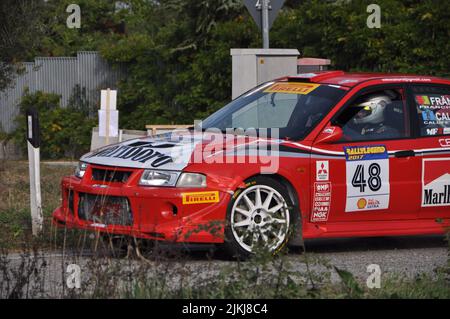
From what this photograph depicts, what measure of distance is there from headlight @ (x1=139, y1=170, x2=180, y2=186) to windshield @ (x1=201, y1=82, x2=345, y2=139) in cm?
122

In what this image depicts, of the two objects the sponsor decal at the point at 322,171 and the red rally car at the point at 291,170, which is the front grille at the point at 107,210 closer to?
the red rally car at the point at 291,170

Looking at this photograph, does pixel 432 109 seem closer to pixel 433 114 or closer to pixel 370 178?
pixel 433 114

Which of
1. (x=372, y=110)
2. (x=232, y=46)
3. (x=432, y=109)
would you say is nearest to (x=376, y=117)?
(x=372, y=110)

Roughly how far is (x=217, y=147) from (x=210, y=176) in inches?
14.9

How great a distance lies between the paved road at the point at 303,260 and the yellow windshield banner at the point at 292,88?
1.54 m

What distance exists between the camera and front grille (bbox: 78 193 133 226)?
863 centimetres

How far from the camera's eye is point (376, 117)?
32.3 feet

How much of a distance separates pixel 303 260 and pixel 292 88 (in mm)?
3499

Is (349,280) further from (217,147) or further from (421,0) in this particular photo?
(421,0)

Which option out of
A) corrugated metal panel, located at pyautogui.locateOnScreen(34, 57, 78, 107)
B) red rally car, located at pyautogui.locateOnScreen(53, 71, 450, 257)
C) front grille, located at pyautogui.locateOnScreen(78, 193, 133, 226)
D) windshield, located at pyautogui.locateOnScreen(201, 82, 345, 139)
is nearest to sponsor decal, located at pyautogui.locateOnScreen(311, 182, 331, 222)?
red rally car, located at pyautogui.locateOnScreen(53, 71, 450, 257)

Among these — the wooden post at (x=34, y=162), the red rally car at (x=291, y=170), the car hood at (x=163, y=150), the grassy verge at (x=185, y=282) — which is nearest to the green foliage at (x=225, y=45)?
the wooden post at (x=34, y=162)

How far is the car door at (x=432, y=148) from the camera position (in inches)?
387

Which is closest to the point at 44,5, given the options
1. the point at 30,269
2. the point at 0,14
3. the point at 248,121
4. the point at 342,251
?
the point at 0,14
